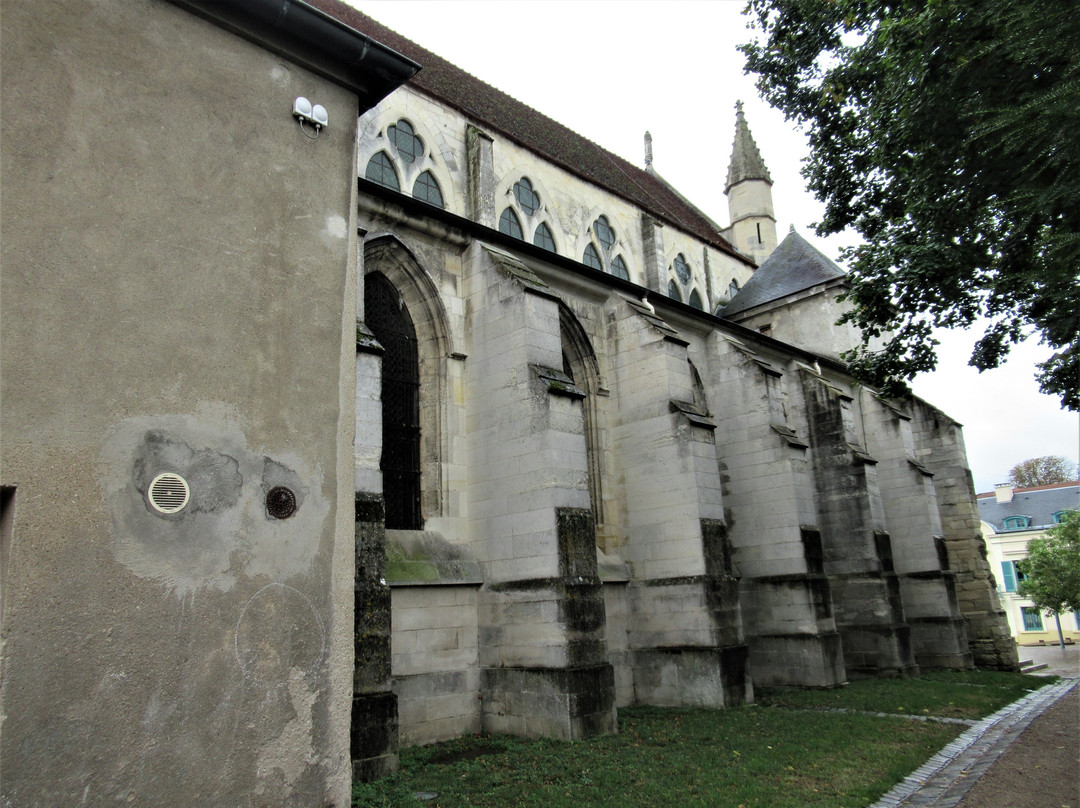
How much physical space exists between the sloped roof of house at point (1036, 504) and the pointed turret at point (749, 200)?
25.8 metres

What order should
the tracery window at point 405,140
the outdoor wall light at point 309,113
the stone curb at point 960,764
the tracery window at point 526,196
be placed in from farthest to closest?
the tracery window at point 526,196
the tracery window at point 405,140
the stone curb at point 960,764
the outdoor wall light at point 309,113

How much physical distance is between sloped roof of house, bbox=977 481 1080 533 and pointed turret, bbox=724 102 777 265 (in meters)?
25.8

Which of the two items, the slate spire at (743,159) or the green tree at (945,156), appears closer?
the green tree at (945,156)

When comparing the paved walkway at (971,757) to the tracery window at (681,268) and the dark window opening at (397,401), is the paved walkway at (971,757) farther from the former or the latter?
the tracery window at (681,268)

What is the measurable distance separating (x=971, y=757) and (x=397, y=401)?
27.5 ft

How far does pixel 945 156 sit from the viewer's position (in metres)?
7.58

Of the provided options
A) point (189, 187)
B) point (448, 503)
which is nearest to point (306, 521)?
point (189, 187)

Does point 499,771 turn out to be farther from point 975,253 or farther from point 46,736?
point 975,253

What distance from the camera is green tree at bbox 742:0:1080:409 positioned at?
562 cm

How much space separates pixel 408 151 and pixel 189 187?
475 inches

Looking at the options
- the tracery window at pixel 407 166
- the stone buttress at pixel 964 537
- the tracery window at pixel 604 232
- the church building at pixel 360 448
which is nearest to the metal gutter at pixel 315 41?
the church building at pixel 360 448

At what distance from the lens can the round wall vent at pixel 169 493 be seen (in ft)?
12.9

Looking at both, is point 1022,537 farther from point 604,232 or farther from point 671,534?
point 671,534

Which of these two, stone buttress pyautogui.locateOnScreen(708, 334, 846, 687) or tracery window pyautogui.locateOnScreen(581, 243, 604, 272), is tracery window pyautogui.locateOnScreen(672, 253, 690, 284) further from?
stone buttress pyautogui.locateOnScreen(708, 334, 846, 687)
